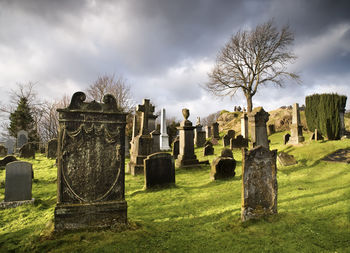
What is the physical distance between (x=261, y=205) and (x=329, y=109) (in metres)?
14.3

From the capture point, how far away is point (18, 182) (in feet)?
17.0

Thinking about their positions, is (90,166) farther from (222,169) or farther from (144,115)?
(144,115)

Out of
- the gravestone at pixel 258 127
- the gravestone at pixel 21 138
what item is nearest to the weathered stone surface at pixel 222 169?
the gravestone at pixel 258 127

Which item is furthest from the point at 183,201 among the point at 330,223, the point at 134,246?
the point at 330,223

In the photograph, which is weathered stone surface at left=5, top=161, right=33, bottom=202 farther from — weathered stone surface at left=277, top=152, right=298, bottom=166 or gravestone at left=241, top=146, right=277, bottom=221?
weathered stone surface at left=277, top=152, right=298, bottom=166

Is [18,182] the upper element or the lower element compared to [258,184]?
lower

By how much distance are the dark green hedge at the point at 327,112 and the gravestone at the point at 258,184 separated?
13254 mm

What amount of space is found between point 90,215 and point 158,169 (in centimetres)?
313

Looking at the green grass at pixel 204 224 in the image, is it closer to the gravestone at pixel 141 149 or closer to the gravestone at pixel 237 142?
the gravestone at pixel 141 149

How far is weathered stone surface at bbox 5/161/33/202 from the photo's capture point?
5.09 m

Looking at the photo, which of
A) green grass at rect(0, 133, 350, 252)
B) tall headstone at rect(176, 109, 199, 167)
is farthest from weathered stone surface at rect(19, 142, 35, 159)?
tall headstone at rect(176, 109, 199, 167)

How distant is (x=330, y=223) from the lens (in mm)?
3426

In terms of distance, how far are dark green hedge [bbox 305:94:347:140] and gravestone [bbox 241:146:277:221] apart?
43.5 ft

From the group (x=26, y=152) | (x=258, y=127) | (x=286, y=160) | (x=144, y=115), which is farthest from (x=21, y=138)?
(x=286, y=160)
